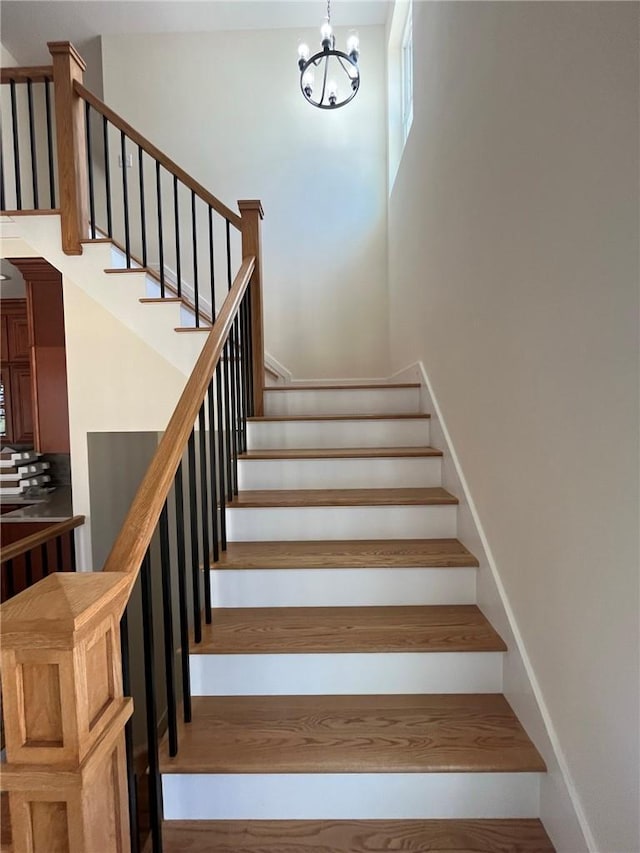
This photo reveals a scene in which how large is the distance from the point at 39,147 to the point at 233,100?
6.92ft

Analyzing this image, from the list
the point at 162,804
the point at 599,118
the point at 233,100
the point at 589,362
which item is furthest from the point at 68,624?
the point at 233,100

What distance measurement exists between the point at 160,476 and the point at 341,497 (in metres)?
1.04

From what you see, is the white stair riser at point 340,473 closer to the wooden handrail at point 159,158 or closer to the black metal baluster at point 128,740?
the black metal baluster at point 128,740

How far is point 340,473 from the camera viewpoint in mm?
2332

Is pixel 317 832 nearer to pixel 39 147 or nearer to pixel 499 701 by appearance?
pixel 499 701

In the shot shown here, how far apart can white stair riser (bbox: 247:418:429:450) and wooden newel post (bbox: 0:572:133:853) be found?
1838 millimetres

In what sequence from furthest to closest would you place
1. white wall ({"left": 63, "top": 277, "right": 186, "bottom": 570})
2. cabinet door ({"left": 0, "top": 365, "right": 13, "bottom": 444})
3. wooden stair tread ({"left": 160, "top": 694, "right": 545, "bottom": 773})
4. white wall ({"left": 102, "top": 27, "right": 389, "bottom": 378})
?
cabinet door ({"left": 0, "top": 365, "right": 13, "bottom": 444}), white wall ({"left": 102, "top": 27, "right": 389, "bottom": 378}), white wall ({"left": 63, "top": 277, "right": 186, "bottom": 570}), wooden stair tread ({"left": 160, "top": 694, "right": 545, "bottom": 773})

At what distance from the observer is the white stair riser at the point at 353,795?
128 cm

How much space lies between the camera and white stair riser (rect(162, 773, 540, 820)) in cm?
128

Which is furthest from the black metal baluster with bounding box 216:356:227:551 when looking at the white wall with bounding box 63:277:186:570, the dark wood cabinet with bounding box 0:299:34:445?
the dark wood cabinet with bounding box 0:299:34:445

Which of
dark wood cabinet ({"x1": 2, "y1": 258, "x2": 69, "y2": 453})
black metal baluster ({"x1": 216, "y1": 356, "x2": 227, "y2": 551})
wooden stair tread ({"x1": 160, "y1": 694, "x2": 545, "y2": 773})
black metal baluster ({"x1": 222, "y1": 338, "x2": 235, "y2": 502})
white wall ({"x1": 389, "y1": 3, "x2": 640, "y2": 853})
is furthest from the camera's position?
dark wood cabinet ({"x1": 2, "y1": 258, "x2": 69, "y2": 453})

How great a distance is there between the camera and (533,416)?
1328 mm

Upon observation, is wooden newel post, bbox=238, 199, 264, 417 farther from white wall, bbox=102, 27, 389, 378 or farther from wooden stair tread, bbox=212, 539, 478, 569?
white wall, bbox=102, 27, 389, 378

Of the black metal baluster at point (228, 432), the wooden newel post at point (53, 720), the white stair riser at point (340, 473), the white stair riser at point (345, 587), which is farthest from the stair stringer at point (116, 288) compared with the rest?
the wooden newel post at point (53, 720)
